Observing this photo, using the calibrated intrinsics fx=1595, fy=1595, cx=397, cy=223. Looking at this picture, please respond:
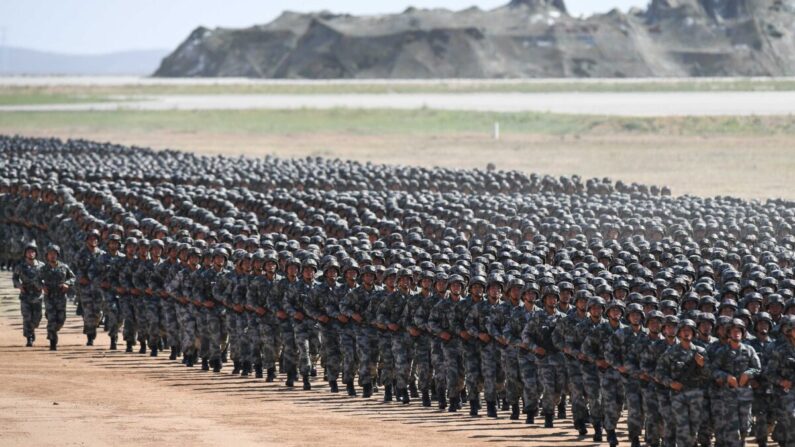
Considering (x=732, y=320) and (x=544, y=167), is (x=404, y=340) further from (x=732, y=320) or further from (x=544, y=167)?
(x=544, y=167)

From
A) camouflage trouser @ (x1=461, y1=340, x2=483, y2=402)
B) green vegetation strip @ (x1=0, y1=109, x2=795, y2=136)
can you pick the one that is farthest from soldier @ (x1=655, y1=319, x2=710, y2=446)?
green vegetation strip @ (x1=0, y1=109, x2=795, y2=136)

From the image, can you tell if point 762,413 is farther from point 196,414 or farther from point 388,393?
point 196,414

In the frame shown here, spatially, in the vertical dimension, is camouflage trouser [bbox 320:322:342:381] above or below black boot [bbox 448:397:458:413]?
above

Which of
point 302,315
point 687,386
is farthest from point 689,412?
point 302,315

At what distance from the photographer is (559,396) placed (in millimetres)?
17547

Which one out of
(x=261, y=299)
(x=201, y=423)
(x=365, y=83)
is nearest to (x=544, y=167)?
(x=261, y=299)

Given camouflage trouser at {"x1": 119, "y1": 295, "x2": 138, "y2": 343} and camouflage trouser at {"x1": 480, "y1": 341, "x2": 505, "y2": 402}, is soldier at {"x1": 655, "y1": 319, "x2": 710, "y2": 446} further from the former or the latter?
camouflage trouser at {"x1": 119, "y1": 295, "x2": 138, "y2": 343}

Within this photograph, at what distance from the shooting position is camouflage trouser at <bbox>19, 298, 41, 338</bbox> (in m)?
23.6

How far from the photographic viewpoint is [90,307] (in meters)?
24.2

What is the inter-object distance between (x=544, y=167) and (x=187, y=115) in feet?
127

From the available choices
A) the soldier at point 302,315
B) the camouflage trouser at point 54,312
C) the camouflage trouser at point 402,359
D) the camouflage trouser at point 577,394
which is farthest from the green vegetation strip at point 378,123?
the camouflage trouser at point 577,394

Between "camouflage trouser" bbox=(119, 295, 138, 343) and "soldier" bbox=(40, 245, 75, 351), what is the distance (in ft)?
2.82

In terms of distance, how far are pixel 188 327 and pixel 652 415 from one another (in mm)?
8278

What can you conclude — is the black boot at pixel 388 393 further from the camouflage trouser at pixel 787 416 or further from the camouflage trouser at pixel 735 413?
the camouflage trouser at pixel 787 416
